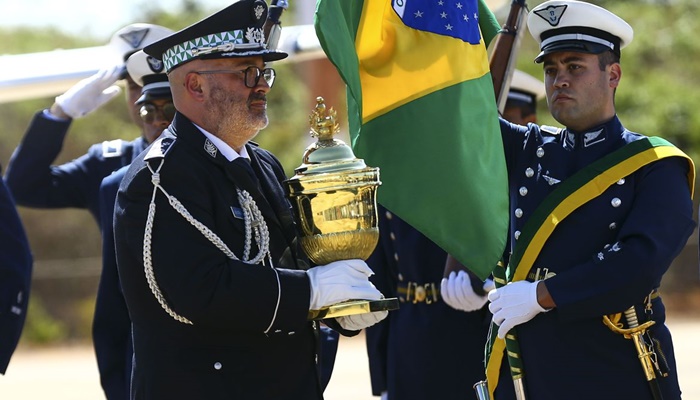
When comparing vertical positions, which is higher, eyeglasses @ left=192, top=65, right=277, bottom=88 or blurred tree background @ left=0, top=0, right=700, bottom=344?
blurred tree background @ left=0, top=0, right=700, bottom=344

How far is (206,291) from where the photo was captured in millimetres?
Result: 3818

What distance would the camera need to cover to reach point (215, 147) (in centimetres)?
412

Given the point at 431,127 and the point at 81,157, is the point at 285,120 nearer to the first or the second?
the point at 81,157

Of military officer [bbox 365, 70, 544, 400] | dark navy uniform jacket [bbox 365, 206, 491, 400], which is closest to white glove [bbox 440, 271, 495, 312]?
military officer [bbox 365, 70, 544, 400]

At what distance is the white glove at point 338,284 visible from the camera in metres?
3.92

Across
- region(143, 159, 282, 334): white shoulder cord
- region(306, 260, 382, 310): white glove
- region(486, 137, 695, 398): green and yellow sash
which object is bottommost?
region(306, 260, 382, 310): white glove

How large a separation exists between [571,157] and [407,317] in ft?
5.06

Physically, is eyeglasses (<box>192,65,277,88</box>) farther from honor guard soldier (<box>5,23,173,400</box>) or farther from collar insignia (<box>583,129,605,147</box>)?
honor guard soldier (<box>5,23,173,400</box>)

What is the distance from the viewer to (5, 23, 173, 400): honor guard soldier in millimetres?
6477

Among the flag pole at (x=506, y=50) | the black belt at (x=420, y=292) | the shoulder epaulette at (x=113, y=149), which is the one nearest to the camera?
the flag pole at (x=506, y=50)

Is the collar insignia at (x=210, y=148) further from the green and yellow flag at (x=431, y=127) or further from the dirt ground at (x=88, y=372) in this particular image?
the dirt ground at (x=88, y=372)

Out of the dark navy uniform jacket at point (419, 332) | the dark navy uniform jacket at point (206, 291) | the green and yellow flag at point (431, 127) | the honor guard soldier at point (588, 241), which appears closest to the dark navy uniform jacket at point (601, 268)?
the honor guard soldier at point (588, 241)

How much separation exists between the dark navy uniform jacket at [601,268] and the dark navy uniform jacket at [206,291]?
0.91 meters

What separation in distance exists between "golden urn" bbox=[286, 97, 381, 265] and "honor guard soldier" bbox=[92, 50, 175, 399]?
1756 mm
